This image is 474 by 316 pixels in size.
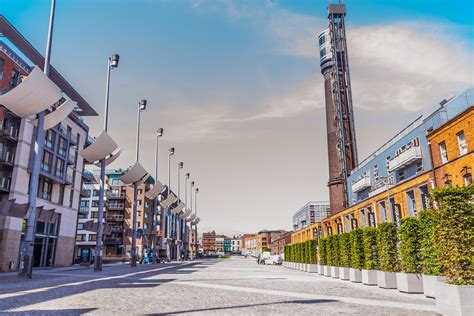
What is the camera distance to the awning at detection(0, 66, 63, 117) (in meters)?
21.6

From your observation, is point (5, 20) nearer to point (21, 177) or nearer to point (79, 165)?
point (21, 177)

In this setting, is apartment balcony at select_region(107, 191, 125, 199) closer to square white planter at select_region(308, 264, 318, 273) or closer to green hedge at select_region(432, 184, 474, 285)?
square white planter at select_region(308, 264, 318, 273)

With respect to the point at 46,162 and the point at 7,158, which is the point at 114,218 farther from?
the point at 7,158

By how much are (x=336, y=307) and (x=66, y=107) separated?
2373 cm

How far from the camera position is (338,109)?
62.0m

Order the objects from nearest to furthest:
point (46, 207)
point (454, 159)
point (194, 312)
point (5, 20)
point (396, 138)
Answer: point (194, 312) → point (454, 159) → point (5, 20) → point (46, 207) → point (396, 138)

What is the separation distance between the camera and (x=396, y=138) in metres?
40.5

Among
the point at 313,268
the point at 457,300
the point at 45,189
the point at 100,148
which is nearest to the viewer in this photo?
the point at 457,300

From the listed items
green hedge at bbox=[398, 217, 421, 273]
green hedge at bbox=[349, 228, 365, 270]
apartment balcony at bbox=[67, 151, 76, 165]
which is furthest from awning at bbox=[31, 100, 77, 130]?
green hedge at bbox=[398, 217, 421, 273]

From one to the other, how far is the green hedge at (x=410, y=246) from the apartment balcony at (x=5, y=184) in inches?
1234

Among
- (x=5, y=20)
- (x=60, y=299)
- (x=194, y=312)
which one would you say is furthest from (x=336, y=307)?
(x=5, y=20)

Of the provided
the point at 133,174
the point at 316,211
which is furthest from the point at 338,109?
the point at 133,174

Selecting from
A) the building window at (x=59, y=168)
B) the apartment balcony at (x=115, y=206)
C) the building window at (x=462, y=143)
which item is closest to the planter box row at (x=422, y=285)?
the building window at (x=462, y=143)

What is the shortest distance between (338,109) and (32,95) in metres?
50.2
